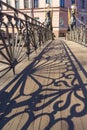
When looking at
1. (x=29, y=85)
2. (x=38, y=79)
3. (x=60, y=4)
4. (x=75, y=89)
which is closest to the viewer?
(x=75, y=89)

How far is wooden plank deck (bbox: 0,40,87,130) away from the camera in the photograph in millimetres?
2541

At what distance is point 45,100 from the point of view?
3.15m

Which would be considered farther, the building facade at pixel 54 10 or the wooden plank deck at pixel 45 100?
the building facade at pixel 54 10

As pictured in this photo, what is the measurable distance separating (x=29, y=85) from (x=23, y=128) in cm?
136

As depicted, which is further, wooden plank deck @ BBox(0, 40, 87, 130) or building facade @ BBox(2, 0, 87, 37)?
building facade @ BBox(2, 0, 87, 37)

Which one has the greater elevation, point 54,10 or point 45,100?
point 54,10

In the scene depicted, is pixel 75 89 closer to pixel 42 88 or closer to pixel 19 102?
pixel 42 88

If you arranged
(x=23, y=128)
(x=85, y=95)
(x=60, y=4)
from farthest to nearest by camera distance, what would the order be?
(x=60, y=4), (x=85, y=95), (x=23, y=128)

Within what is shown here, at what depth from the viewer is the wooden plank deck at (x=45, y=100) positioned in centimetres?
254

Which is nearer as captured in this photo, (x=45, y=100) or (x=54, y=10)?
(x=45, y=100)

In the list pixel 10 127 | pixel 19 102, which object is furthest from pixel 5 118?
pixel 19 102

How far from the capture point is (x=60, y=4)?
38656 millimetres

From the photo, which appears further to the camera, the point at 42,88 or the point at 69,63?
the point at 69,63

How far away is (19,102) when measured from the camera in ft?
10.2
